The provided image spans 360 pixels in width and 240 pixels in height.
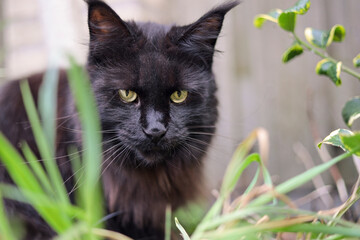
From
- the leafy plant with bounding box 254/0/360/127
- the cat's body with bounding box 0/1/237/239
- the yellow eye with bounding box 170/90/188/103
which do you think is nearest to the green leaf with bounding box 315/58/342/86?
the leafy plant with bounding box 254/0/360/127

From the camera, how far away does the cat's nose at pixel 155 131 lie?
1402 millimetres

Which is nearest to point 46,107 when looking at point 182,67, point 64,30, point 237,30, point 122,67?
point 122,67

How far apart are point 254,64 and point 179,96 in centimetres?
178

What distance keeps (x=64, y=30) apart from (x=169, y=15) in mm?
749

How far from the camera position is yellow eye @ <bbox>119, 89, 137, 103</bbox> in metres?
1.50

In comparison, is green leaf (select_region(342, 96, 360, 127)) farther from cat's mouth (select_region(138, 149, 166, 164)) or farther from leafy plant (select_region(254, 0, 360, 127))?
cat's mouth (select_region(138, 149, 166, 164))

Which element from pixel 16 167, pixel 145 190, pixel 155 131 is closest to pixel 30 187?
pixel 16 167

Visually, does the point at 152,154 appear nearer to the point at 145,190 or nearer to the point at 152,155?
the point at 152,155

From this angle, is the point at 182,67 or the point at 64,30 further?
the point at 64,30

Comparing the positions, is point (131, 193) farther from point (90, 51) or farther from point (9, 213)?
point (90, 51)

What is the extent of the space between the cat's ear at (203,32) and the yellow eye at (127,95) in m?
0.27

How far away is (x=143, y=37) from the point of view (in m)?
1.57

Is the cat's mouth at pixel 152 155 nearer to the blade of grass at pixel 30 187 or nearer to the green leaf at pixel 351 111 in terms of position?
the green leaf at pixel 351 111

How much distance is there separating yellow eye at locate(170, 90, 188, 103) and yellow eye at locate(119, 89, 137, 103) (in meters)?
0.14
